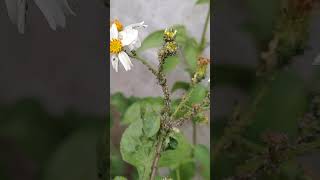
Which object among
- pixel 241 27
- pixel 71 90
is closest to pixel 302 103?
pixel 241 27

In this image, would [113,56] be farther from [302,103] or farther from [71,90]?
[302,103]

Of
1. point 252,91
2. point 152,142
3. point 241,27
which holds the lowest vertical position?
point 152,142

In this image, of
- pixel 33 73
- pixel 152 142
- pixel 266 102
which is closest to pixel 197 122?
pixel 152 142

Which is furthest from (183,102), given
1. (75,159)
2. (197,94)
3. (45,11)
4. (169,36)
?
(45,11)

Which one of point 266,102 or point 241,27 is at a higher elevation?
point 241,27

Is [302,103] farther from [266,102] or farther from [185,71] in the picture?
[185,71]

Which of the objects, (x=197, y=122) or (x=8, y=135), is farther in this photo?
(x=197, y=122)
